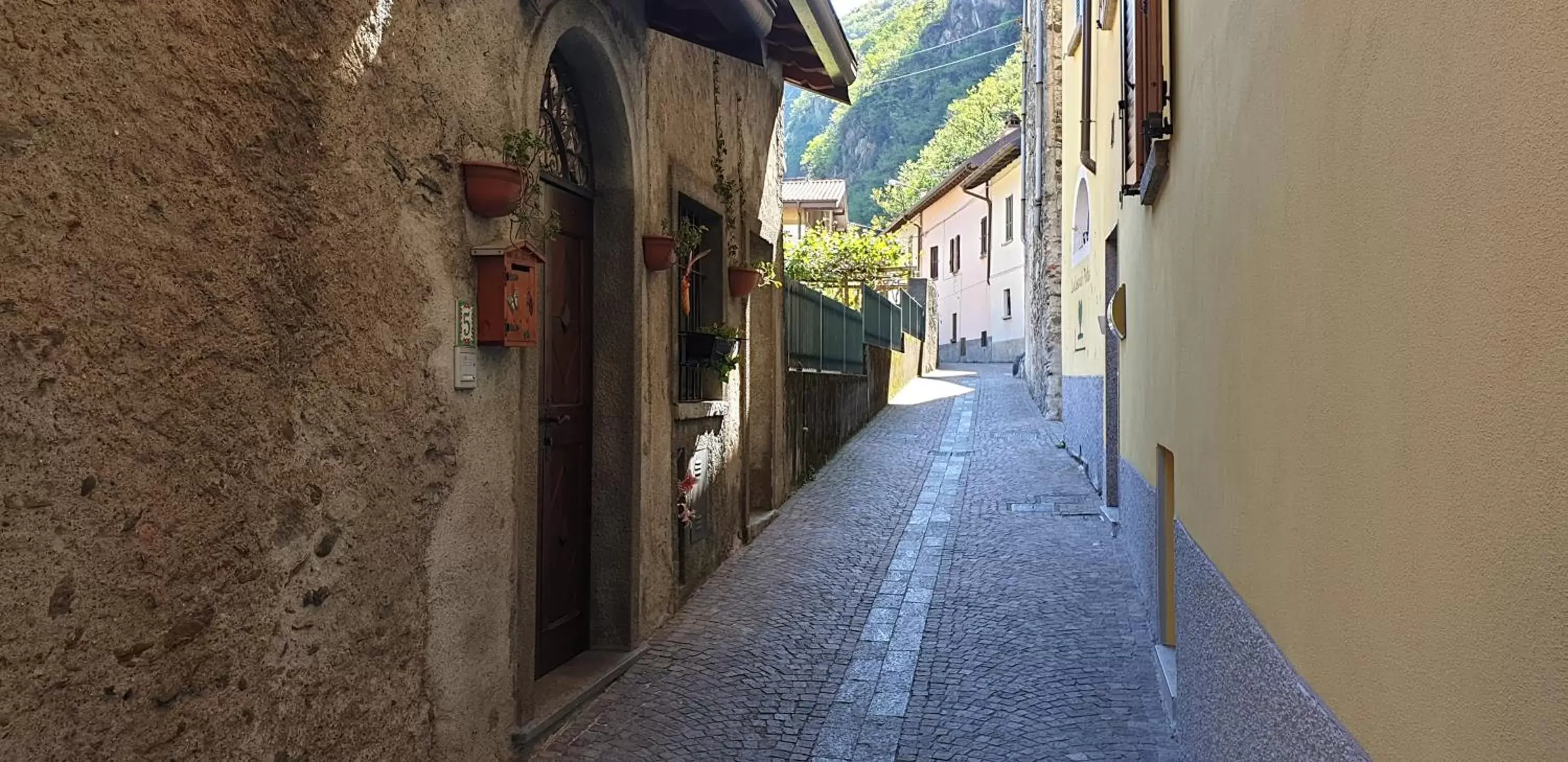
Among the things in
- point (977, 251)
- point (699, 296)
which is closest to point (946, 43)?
point (977, 251)

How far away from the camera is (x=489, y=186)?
13.1 ft

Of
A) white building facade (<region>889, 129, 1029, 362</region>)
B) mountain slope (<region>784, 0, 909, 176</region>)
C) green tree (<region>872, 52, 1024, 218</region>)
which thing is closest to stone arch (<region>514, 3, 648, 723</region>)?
white building facade (<region>889, 129, 1029, 362</region>)

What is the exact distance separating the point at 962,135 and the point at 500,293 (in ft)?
188

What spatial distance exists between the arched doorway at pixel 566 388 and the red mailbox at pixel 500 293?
986mm

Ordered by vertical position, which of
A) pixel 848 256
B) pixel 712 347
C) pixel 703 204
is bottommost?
pixel 712 347

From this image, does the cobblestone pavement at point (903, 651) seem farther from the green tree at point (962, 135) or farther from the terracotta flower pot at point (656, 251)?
the green tree at point (962, 135)

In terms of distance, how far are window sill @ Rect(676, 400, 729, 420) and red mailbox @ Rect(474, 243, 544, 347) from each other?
2691mm

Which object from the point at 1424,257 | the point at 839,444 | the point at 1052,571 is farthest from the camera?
the point at 839,444

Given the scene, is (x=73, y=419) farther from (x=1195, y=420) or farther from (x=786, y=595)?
(x=786, y=595)

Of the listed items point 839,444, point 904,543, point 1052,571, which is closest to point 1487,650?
point 1052,571

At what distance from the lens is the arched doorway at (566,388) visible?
17.5ft

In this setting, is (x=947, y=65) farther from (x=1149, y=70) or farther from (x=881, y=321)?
(x=1149, y=70)

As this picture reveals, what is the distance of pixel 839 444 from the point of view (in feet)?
46.6

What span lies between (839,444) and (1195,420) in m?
10.2
